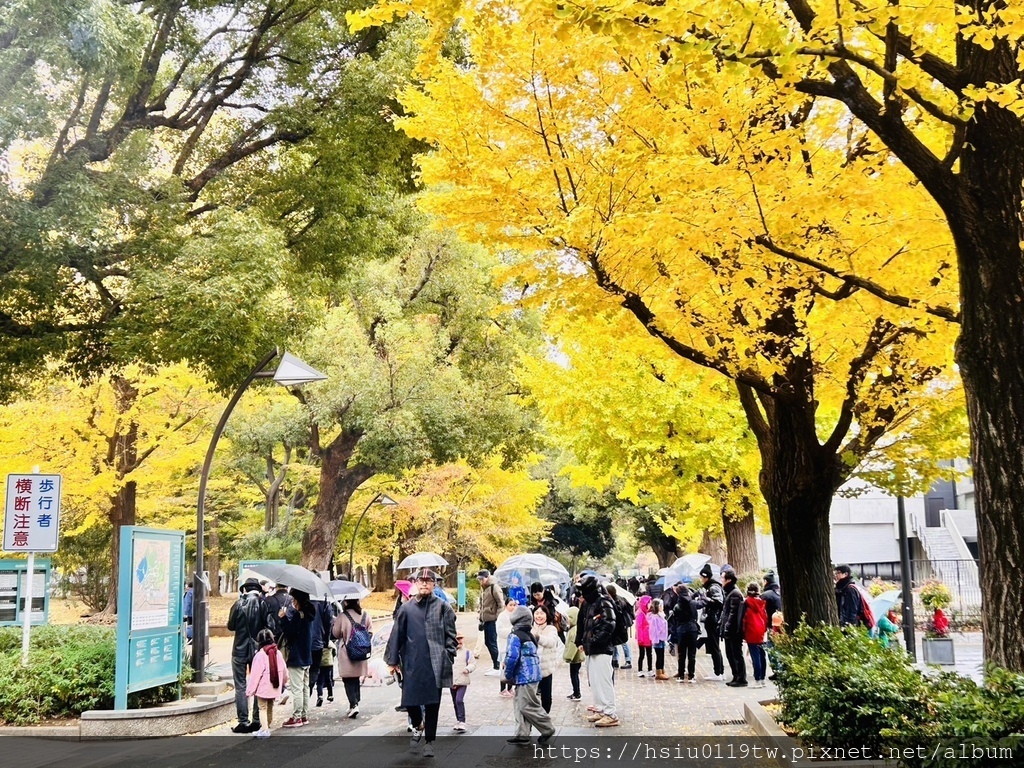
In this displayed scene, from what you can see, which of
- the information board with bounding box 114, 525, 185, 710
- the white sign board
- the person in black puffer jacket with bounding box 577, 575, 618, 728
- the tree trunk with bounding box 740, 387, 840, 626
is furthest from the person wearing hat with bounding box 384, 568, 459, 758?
the white sign board

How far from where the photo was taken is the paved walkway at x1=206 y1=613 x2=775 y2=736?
1031 centimetres

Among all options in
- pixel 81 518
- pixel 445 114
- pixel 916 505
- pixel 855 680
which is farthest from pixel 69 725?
pixel 916 505

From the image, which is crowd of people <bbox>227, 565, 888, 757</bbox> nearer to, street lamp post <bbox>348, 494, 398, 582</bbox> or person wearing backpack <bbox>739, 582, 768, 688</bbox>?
person wearing backpack <bbox>739, 582, 768, 688</bbox>

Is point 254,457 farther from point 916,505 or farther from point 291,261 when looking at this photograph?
point 916,505

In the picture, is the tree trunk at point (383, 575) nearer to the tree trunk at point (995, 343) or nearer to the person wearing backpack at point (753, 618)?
the person wearing backpack at point (753, 618)

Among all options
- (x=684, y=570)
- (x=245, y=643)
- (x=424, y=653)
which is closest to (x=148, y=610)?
(x=245, y=643)

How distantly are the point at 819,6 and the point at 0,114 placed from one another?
353 inches

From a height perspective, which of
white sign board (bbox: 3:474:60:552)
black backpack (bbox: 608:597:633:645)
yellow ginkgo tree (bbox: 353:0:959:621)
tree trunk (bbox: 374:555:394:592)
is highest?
yellow ginkgo tree (bbox: 353:0:959:621)

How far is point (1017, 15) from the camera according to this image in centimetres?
518

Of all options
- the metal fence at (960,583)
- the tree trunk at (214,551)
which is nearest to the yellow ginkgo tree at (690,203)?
the metal fence at (960,583)

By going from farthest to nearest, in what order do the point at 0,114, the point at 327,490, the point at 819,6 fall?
the point at 327,490
the point at 0,114
the point at 819,6

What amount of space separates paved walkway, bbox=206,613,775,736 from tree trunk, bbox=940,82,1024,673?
4588mm

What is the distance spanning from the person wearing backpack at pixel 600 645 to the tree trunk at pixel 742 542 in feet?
42.4

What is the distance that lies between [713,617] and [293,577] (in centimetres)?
838
